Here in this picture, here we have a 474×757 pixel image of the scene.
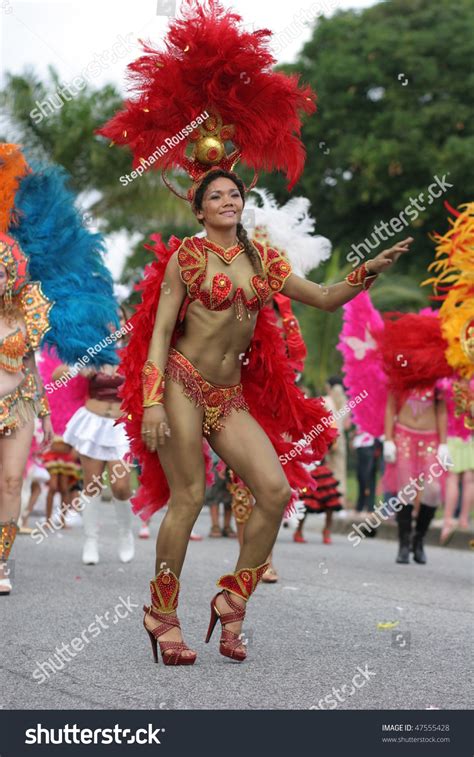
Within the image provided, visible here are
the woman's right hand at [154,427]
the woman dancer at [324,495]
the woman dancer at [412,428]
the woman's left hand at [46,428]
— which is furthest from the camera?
the woman dancer at [324,495]

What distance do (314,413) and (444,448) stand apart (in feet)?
13.4

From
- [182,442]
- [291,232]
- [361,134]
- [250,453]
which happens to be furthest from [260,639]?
[361,134]

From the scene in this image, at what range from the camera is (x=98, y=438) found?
8789 mm

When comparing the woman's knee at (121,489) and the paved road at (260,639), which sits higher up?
the woman's knee at (121,489)

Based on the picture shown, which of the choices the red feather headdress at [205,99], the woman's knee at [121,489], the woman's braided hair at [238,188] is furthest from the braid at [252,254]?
the woman's knee at [121,489]

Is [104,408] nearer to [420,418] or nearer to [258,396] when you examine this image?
[420,418]

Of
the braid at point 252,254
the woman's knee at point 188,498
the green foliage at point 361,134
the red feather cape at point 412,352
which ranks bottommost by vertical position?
the woman's knee at point 188,498

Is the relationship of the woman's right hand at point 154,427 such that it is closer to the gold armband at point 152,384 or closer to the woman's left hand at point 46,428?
the gold armband at point 152,384

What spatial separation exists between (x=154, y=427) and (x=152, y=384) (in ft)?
0.62

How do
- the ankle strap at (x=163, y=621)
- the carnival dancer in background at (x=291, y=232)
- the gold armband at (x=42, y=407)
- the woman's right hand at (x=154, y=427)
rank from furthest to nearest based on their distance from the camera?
the carnival dancer in background at (x=291, y=232), the gold armband at (x=42, y=407), the ankle strap at (x=163, y=621), the woman's right hand at (x=154, y=427)

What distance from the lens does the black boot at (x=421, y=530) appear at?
32.9 feet

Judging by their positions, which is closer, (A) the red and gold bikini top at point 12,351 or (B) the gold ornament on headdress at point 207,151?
(B) the gold ornament on headdress at point 207,151

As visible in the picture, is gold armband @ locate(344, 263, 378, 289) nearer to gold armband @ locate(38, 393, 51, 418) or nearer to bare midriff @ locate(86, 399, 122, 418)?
gold armband @ locate(38, 393, 51, 418)

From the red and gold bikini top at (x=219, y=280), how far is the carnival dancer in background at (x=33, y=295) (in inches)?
84.3
